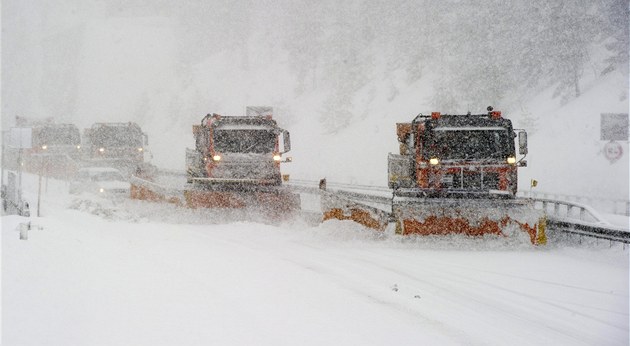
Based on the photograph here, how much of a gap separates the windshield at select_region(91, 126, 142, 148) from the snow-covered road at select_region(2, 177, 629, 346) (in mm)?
15019

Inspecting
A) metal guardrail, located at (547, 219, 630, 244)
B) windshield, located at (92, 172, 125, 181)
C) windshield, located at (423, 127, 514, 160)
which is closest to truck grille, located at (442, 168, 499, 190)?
windshield, located at (423, 127, 514, 160)

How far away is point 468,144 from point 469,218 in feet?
7.75

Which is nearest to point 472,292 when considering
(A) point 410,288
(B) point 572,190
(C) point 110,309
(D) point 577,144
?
(A) point 410,288

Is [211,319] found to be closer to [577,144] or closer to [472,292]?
[472,292]

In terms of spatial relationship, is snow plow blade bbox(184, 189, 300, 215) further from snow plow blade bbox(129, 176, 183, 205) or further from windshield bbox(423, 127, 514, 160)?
windshield bbox(423, 127, 514, 160)

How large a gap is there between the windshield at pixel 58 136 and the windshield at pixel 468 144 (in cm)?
2114

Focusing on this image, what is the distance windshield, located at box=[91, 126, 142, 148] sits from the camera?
27406mm

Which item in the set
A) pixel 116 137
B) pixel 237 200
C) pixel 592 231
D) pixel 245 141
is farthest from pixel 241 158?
pixel 116 137

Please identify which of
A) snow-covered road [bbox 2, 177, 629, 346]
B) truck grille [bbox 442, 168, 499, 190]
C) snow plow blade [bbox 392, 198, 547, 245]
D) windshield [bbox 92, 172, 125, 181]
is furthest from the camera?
windshield [bbox 92, 172, 125, 181]

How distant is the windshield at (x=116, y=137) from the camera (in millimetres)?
27406

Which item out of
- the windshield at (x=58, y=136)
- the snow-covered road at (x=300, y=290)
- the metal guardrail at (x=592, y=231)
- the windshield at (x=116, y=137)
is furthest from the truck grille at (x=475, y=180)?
the windshield at (x=58, y=136)

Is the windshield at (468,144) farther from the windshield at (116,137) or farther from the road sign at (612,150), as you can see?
the windshield at (116,137)

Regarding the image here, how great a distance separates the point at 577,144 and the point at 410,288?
1369 inches

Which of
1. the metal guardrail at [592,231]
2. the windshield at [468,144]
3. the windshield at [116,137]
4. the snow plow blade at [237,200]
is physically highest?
the windshield at [116,137]
